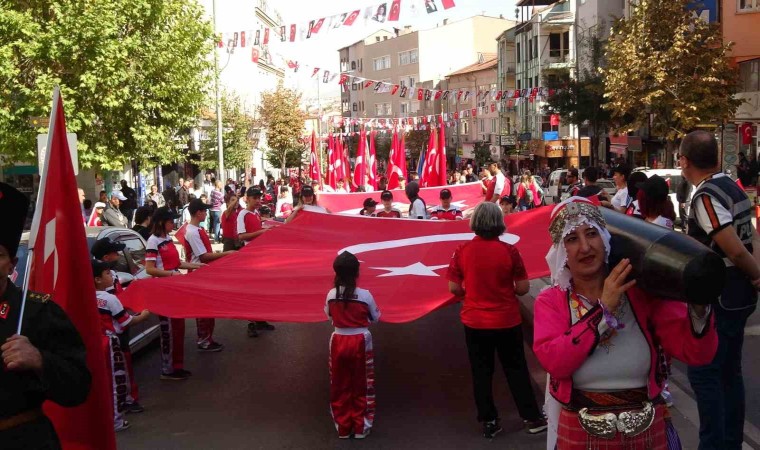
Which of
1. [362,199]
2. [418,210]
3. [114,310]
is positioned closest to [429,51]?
[362,199]

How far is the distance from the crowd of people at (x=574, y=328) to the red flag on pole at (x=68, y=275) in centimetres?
46

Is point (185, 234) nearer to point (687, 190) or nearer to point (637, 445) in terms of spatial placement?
point (637, 445)

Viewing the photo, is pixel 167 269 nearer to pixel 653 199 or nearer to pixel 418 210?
pixel 653 199

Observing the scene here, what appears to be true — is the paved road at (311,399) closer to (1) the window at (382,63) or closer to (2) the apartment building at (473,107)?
(2) the apartment building at (473,107)

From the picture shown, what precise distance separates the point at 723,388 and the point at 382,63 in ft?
363

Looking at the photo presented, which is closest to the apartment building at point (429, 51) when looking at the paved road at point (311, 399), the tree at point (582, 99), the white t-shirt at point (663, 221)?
the tree at point (582, 99)

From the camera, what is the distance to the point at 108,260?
806cm

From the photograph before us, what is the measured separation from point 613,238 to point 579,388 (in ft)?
2.03

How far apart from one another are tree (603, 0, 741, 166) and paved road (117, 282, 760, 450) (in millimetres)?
22374

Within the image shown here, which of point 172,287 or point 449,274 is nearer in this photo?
point 449,274

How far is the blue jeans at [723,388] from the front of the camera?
4.98 m

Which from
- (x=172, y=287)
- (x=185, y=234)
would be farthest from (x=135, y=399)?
(x=185, y=234)

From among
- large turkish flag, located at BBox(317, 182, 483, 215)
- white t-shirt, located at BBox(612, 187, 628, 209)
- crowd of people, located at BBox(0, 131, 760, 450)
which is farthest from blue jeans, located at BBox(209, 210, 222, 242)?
white t-shirt, located at BBox(612, 187, 628, 209)

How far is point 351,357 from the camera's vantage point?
22.7 ft
